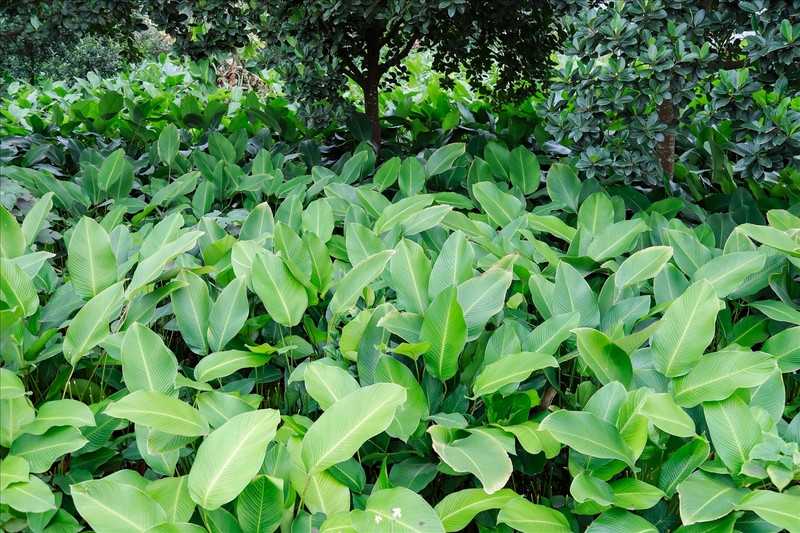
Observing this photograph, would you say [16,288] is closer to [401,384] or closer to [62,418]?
[62,418]

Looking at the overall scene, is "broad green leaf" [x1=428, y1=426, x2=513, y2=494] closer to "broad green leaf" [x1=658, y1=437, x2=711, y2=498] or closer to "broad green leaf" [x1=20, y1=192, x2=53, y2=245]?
"broad green leaf" [x1=658, y1=437, x2=711, y2=498]

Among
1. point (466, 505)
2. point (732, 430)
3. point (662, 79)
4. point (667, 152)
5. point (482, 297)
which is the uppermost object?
point (662, 79)

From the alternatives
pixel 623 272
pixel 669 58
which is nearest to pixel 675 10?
pixel 669 58

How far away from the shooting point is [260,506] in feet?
4.85

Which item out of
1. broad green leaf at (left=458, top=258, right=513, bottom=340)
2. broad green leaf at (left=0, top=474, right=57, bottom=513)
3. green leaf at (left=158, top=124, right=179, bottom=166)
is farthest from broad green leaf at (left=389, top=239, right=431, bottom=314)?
green leaf at (left=158, top=124, right=179, bottom=166)

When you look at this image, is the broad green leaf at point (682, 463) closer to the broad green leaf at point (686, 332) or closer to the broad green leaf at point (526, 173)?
the broad green leaf at point (686, 332)

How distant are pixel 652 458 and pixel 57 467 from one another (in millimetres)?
1571

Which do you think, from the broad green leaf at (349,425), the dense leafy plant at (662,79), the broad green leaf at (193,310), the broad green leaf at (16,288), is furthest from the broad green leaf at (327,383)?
the dense leafy plant at (662,79)

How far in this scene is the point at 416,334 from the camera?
6.25ft

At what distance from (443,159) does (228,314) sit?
1.91 meters

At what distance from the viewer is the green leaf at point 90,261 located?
210 cm

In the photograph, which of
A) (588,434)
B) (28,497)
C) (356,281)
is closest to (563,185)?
(356,281)

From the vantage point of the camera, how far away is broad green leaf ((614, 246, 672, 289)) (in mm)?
2148

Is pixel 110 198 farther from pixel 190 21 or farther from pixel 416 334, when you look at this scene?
pixel 416 334
